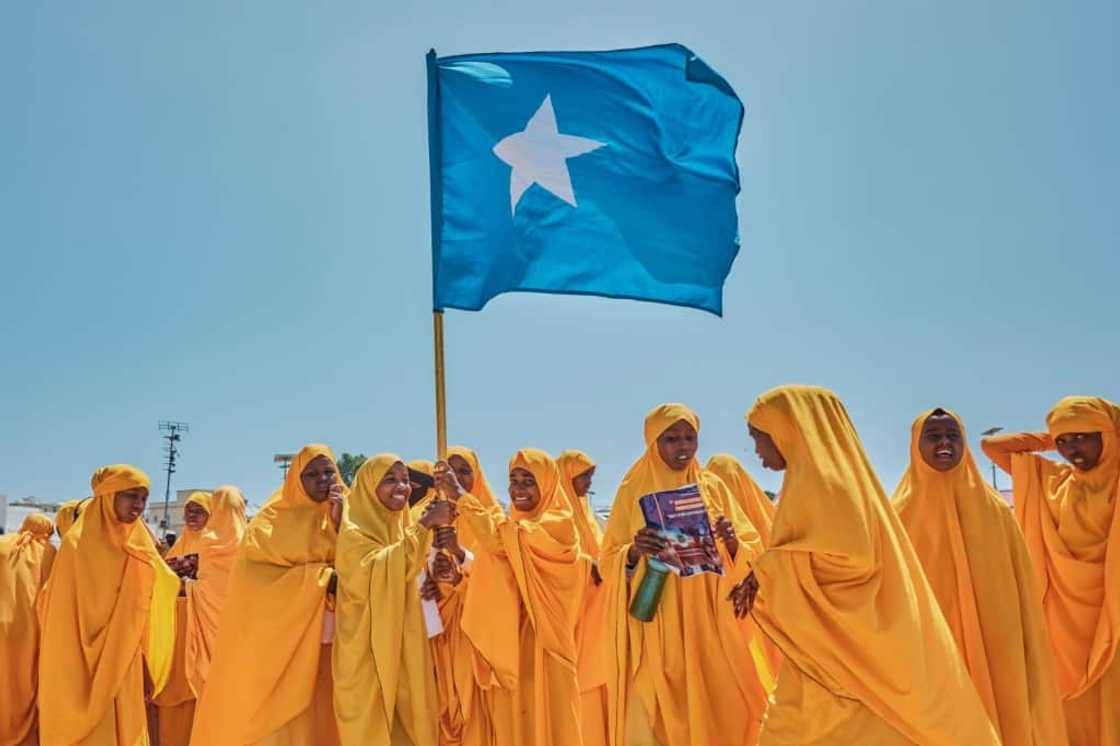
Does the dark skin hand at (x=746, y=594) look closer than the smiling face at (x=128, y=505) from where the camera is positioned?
Yes

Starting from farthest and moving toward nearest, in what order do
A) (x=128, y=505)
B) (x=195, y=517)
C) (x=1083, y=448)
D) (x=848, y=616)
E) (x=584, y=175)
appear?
(x=195, y=517)
(x=128, y=505)
(x=584, y=175)
(x=1083, y=448)
(x=848, y=616)

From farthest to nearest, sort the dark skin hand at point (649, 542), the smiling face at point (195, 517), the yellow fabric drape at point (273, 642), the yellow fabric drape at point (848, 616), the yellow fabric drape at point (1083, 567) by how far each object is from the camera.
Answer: the smiling face at point (195, 517), the yellow fabric drape at point (273, 642), the yellow fabric drape at point (1083, 567), the dark skin hand at point (649, 542), the yellow fabric drape at point (848, 616)

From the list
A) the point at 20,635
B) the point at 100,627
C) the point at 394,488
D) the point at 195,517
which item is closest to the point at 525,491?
the point at 394,488

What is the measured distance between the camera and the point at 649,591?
5422 mm

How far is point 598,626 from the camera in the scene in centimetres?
683

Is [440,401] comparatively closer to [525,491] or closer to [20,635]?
[525,491]

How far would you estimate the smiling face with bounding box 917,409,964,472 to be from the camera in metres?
5.12

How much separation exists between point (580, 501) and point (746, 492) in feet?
4.46

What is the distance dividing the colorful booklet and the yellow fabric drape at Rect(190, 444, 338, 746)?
6.97ft

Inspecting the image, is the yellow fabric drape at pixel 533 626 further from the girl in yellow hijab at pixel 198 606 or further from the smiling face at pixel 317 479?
the girl in yellow hijab at pixel 198 606

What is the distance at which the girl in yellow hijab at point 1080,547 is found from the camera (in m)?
5.37

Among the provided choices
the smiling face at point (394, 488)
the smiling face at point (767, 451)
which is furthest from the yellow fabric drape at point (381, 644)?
the smiling face at point (767, 451)

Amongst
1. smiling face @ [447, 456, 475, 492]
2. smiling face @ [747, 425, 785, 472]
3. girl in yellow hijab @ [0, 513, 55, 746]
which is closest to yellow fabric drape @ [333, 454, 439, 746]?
smiling face @ [447, 456, 475, 492]

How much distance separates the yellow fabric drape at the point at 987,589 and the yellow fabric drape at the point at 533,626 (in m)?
2.31
